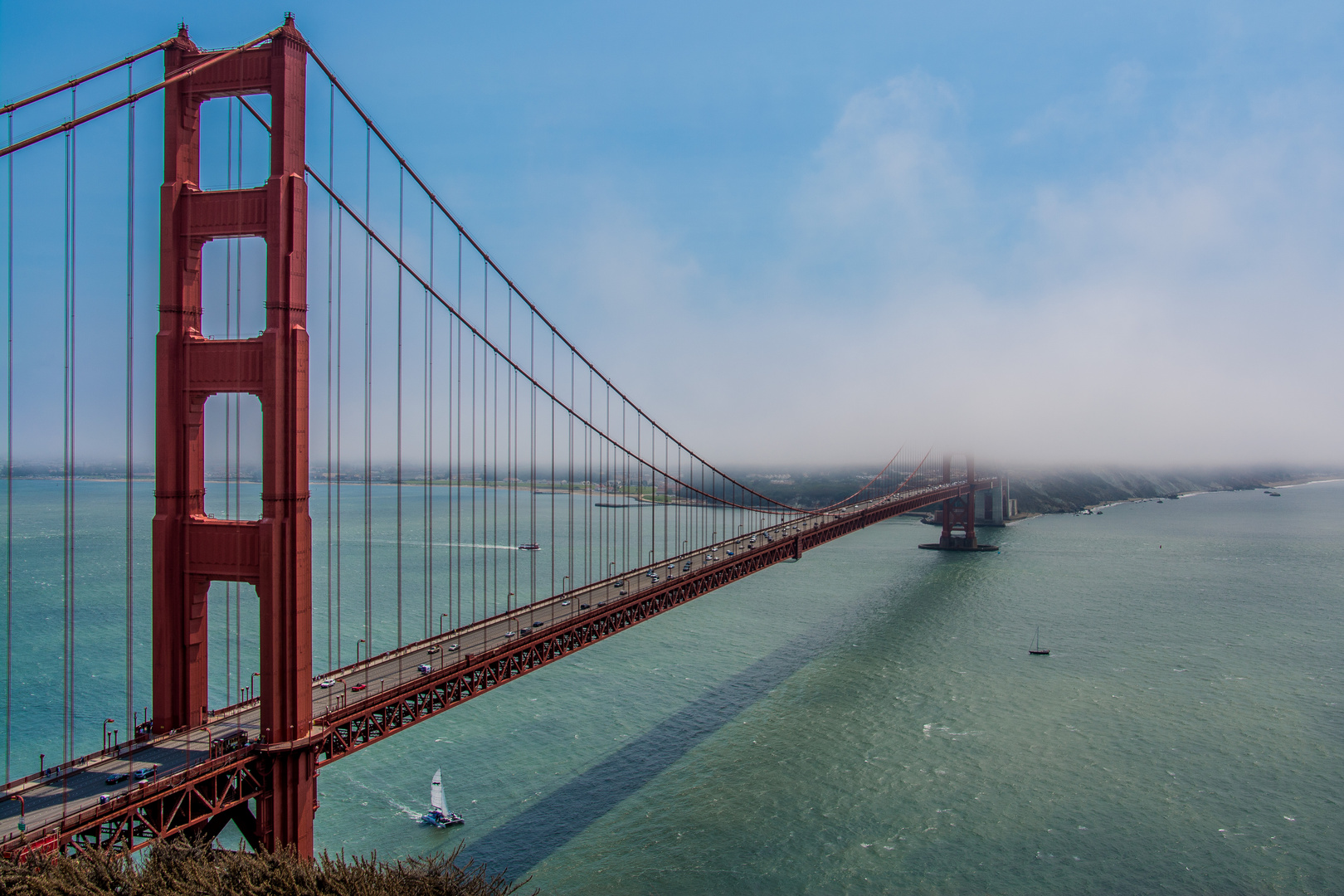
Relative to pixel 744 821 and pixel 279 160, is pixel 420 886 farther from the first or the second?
pixel 279 160

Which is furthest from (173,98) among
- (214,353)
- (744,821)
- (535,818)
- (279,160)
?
(744,821)

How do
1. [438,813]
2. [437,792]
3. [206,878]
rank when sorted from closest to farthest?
[206,878], [438,813], [437,792]

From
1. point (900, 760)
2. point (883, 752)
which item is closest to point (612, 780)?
point (883, 752)

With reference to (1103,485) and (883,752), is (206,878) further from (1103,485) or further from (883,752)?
(1103,485)

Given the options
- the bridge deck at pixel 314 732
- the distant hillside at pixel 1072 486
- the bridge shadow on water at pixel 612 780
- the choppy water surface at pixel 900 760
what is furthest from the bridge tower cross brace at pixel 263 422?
the distant hillside at pixel 1072 486

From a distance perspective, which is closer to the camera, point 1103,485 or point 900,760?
point 900,760

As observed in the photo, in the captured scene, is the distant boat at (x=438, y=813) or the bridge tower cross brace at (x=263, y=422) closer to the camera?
the bridge tower cross brace at (x=263, y=422)

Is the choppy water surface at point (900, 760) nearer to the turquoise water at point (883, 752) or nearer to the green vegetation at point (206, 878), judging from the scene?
the turquoise water at point (883, 752)
